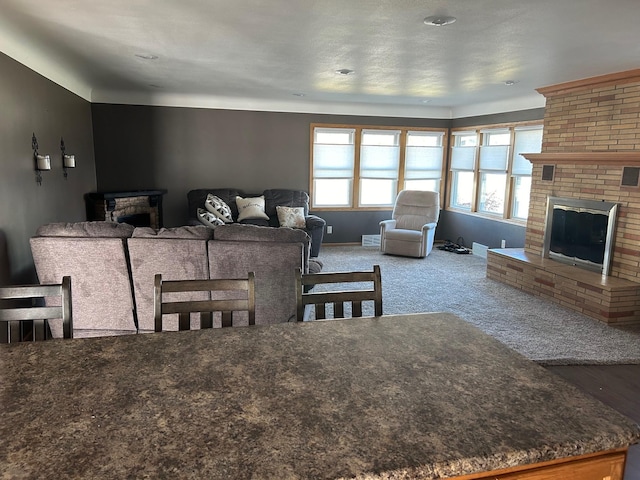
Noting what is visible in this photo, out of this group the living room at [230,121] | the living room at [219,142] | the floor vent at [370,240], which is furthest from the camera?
the floor vent at [370,240]

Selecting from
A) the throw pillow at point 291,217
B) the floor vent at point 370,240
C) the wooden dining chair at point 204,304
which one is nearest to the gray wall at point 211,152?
the floor vent at point 370,240

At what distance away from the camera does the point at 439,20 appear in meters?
2.88

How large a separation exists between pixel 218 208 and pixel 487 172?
424 cm

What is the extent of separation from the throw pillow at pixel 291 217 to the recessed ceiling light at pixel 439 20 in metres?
4.06

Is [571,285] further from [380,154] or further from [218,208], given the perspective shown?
[218,208]

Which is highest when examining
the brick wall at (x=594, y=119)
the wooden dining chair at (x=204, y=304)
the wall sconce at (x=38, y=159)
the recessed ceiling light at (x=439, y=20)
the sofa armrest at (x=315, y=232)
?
the recessed ceiling light at (x=439, y=20)

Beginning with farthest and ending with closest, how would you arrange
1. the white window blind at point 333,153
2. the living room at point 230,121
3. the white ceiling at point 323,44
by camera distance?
1. the white window blind at point 333,153
2. the living room at point 230,121
3. the white ceiling at point 323,44

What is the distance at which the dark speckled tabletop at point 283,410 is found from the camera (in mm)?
904

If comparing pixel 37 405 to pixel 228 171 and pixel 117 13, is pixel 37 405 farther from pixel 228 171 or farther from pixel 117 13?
pixel 228 171

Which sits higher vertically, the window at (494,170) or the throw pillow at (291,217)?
the window at (494,170)

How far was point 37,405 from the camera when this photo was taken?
108cm

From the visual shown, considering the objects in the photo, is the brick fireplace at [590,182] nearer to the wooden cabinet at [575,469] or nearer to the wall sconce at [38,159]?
the wooden cabinet at [575,469]

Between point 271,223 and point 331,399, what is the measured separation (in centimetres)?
596

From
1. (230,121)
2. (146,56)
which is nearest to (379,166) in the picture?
(230,121)
